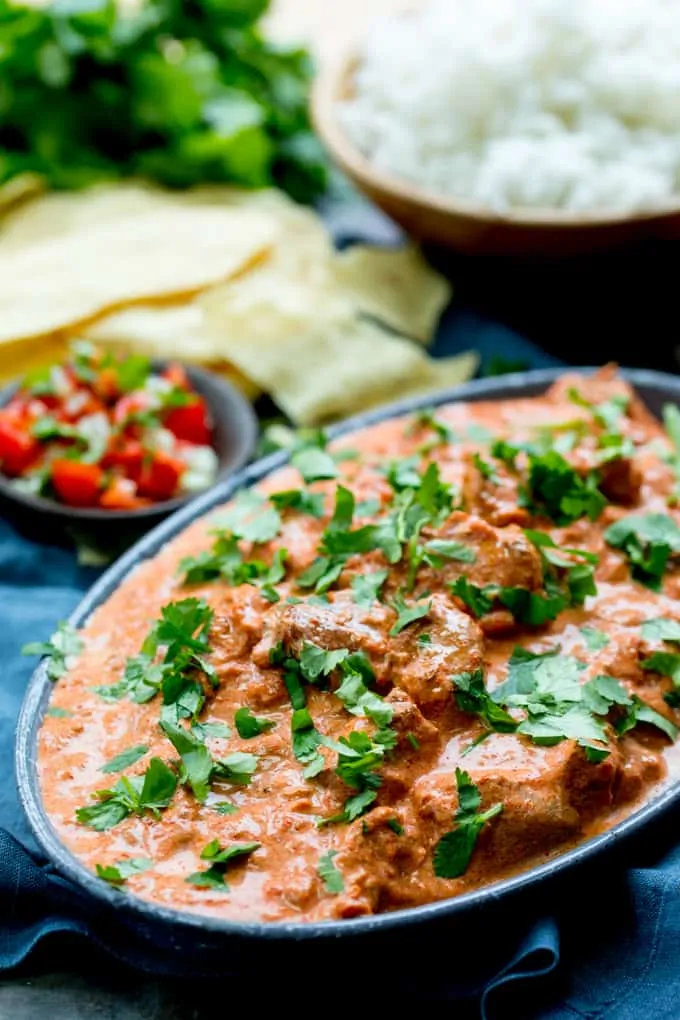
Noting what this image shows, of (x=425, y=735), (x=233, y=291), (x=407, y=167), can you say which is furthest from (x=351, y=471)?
(x=407, y=167)

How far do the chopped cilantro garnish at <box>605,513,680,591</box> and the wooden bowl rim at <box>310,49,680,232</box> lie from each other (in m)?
1.57

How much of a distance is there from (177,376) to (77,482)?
0.64 m

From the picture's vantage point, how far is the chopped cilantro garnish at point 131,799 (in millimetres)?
2750

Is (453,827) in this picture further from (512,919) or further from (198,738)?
(198,738)

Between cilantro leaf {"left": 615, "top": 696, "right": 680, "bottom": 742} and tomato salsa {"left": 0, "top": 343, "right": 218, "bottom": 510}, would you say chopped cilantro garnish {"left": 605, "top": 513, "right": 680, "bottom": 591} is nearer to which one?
cilantro leaf {"left": 615, "top": 696, "right": 680, "bottom": 742}

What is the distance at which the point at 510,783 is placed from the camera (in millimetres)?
2748

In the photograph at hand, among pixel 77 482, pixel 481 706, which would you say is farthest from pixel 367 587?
pixel 77 482

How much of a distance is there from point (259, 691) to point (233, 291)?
8.50 feet

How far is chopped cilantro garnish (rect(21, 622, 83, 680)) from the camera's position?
10.4 feet

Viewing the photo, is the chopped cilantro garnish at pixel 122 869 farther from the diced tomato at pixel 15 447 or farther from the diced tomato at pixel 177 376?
the diced tomato at pixel 177 376

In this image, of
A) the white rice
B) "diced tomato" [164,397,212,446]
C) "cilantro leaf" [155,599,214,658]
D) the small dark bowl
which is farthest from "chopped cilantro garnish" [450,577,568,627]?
the white rice

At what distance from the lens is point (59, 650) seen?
3.22m

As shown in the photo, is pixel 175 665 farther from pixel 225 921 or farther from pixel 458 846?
pixel 458 846

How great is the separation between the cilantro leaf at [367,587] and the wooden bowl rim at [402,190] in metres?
2.03
